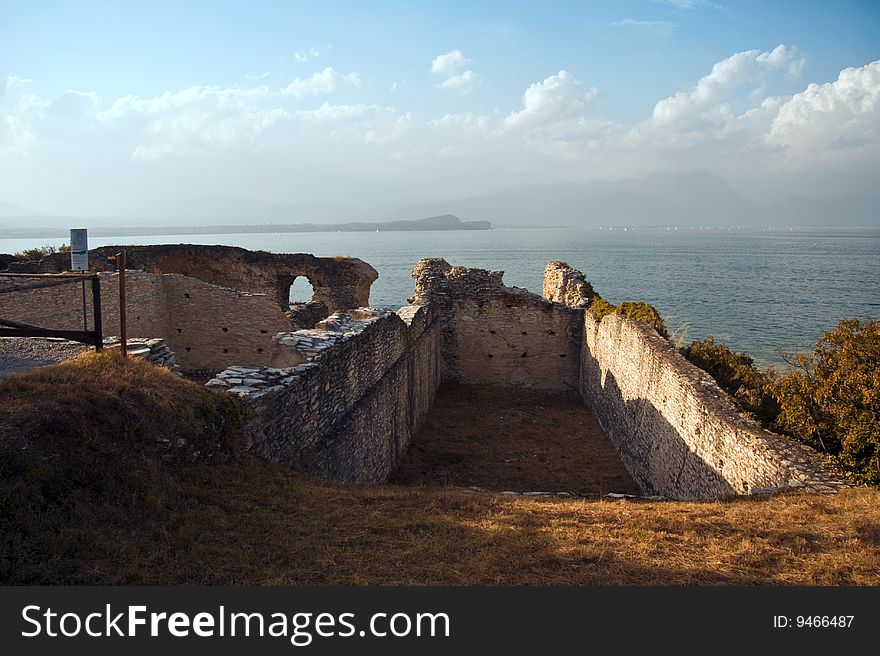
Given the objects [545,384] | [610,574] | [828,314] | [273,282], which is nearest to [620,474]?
[545,384]

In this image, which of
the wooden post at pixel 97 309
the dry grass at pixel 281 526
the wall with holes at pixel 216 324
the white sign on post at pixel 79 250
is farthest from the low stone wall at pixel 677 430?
→ the white sign on post at pixel 79 250

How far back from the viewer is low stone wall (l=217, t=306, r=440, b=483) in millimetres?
7695

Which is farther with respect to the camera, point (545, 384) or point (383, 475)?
point (545, 384)

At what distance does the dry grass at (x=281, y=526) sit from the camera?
15.5 feet

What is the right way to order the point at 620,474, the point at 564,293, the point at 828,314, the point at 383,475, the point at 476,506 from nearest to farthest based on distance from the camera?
the point at 476,506 < the point at 383,475 < the point at 620,474 < the point at 564,293 < the point at 828,314

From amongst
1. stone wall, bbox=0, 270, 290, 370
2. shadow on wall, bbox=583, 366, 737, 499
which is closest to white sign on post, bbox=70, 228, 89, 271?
stone wall, bbox=0, 270, 290, 370

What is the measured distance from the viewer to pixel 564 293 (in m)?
21.4

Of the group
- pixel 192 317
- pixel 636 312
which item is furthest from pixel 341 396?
pixel 636 312

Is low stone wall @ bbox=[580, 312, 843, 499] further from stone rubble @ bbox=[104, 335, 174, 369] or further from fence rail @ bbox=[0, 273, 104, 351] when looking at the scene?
fence rail @ bbox=[0, 273, 104, 351]

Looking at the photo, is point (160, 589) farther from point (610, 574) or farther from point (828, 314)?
point (828, 314)

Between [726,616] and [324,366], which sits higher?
[324,366]

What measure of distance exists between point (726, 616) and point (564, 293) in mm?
17549

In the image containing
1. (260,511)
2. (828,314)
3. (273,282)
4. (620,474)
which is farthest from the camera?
(828,314)

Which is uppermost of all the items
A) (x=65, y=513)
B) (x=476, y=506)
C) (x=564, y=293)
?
(x=564, y=293)
